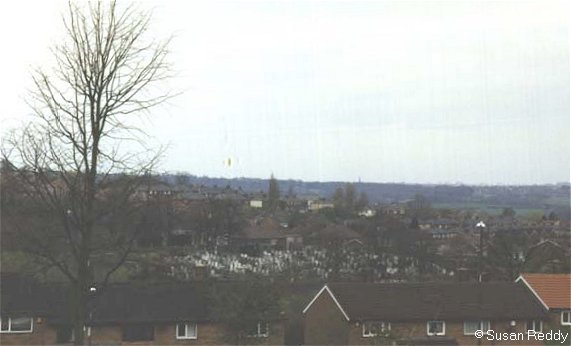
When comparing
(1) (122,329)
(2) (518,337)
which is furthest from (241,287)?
(2) (518,337)

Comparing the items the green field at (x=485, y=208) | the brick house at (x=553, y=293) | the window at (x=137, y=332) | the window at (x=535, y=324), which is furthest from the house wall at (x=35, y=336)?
the green field at (x=485, y=208)

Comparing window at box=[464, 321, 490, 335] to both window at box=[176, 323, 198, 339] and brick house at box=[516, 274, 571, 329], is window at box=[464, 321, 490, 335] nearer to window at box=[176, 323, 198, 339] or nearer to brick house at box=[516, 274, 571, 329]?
brick house at box=[516, 274, 571, 329]

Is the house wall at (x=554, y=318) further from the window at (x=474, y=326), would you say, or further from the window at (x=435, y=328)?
the window at (x=435, y=328)

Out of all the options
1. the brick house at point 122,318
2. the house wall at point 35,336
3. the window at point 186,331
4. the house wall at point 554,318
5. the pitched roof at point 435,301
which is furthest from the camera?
the house wall at point 554,318

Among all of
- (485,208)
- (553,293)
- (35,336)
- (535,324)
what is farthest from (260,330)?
(485,208)

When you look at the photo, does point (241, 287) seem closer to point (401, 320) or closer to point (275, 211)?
point (401, 320)
